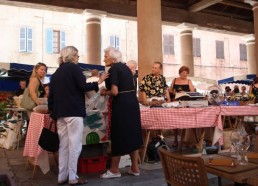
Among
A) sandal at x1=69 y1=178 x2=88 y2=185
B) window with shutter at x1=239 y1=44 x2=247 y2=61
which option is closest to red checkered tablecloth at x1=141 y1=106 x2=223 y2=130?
sandal at x1=69 y1=178 x2=88 y2=185

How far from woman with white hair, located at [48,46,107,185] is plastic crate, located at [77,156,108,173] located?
0.62m

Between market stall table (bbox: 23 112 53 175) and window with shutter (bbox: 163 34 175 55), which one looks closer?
market stall table (bbox: 23 112 53 175)

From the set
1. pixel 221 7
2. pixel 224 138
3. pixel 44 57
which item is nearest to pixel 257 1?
pixel 221 7

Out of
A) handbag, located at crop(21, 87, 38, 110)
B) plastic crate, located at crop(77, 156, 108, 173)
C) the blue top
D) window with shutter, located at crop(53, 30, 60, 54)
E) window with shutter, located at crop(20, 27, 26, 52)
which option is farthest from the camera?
window with shutter, located at crop(53, 30, 60, 54)

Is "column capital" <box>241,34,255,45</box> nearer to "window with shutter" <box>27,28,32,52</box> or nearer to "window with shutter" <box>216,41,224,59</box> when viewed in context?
"window with shutter" <box>216,41,224,59</box>

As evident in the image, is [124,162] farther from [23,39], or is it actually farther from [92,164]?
[23,39]

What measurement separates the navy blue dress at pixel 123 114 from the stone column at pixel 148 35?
2850mm

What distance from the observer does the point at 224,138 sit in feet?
17.9

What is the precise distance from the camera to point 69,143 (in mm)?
3953

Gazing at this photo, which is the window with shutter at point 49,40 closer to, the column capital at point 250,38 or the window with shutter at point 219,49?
the column capital at point 250,38

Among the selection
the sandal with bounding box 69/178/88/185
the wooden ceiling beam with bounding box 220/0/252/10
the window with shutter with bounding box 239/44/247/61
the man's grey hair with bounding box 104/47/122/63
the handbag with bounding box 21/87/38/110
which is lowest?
the sandal with bounding box 69/178/88/185

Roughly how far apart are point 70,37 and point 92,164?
18076 millimetres

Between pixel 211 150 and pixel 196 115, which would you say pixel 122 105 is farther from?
pixel 211 150

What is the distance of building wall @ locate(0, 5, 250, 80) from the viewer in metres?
20.1
